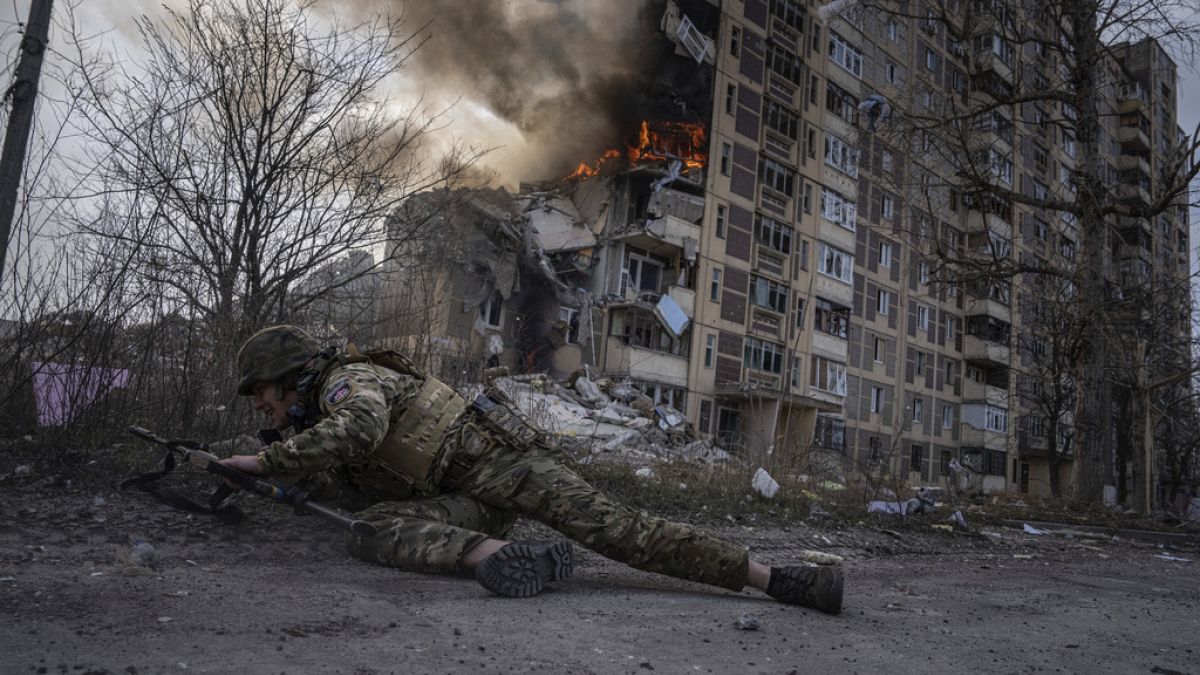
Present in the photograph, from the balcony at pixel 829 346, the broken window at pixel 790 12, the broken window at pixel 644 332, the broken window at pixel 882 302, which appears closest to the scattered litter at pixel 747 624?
the broken window at pixel 644 332

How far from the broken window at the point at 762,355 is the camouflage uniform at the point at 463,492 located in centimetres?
2572

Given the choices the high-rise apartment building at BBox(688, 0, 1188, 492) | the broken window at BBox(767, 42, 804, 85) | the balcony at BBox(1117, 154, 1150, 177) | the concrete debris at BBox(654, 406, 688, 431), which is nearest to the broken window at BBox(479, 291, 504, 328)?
the concrete debris at BBox(654, 406, 688, 431)

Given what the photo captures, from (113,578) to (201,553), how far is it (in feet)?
2.10

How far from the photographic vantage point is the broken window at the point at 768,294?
96.6 feet

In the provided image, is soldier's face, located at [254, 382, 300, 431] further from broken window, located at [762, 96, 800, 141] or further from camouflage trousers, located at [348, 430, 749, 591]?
broken window, located at [762, 96, 800, 141]

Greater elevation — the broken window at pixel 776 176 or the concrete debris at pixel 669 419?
the broken window at pixel 776 176

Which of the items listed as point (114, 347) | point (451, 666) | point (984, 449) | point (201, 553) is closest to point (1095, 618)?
point (451, 666)

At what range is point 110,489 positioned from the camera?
421 centimetres

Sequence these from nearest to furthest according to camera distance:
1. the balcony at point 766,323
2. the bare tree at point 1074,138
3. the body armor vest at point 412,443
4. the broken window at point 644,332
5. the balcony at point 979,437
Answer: the body armor vest at point 412,443, the bare tree at point 1074,138, the broken window at point 644,332, the balcony at point 766,323, the balcony at point 979,437

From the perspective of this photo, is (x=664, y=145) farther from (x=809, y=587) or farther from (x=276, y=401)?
(x=809, y=587)

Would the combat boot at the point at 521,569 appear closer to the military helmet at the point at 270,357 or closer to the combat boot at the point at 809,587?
the combat boot at the point at 809,587

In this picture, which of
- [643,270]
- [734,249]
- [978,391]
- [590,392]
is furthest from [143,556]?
[978,391]

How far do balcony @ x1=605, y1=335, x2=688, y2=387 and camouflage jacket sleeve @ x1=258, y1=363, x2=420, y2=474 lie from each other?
20797 mm

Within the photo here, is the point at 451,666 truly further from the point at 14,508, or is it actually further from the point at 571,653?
the point at 14,508
